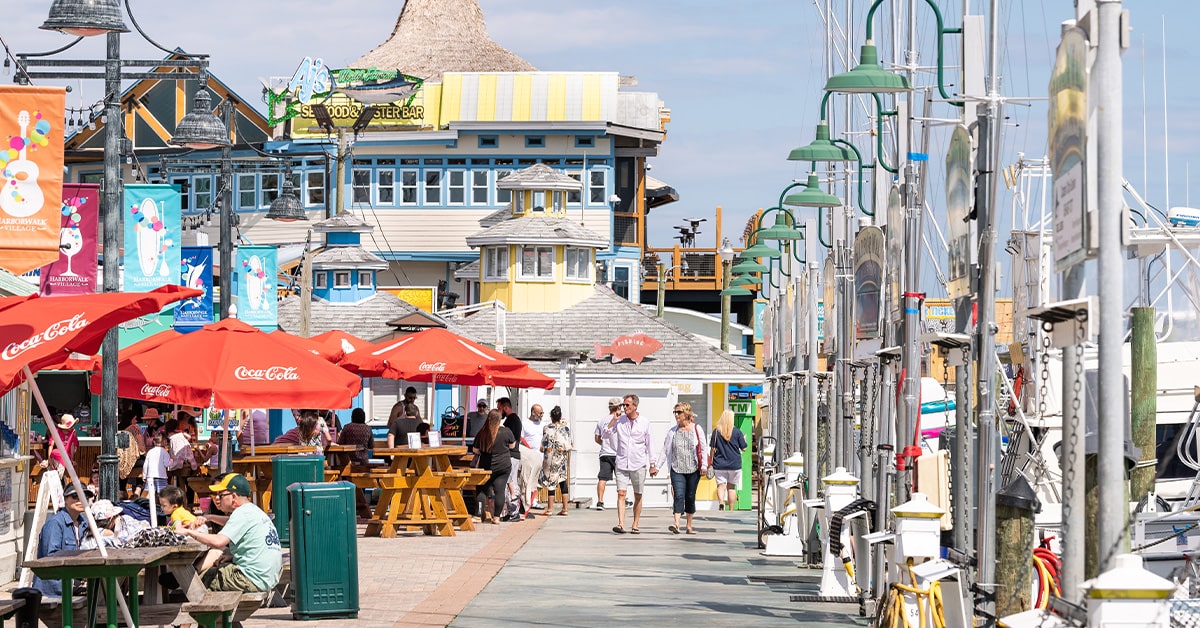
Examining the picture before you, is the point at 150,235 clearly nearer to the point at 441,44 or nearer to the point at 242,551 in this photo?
the point at 242,551

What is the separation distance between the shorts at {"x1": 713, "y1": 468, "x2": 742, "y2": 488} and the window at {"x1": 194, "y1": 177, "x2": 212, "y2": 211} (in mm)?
39204

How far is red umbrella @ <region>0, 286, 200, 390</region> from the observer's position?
10.8m

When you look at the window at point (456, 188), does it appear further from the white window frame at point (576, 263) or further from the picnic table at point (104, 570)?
the picnic table at point (104, 570)

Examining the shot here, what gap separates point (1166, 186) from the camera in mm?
25859

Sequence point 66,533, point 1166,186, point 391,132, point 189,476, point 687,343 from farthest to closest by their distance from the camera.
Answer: point 391,132 → point 687,343 → point 1166,186 → point 189,476 → point 66,533

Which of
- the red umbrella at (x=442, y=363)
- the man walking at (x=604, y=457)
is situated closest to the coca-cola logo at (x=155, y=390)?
the red umbrella at (x=442, y=363)

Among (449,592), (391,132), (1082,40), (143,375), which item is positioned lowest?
(449,592)

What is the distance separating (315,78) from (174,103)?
7.56 m

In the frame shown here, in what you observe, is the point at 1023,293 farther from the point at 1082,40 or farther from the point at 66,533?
the point at 1082,40

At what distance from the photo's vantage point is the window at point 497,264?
4397 cm

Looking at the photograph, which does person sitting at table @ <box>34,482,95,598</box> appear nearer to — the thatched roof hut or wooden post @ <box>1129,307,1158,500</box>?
wooden post @ <box>1129,307,1158,500</box>

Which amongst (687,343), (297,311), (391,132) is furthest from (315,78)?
(687,343)

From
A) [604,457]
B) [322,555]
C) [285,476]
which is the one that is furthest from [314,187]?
[322,555]

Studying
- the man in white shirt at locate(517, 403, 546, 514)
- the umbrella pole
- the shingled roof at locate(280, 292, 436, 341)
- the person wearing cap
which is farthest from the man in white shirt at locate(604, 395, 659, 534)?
the umbrella pole
